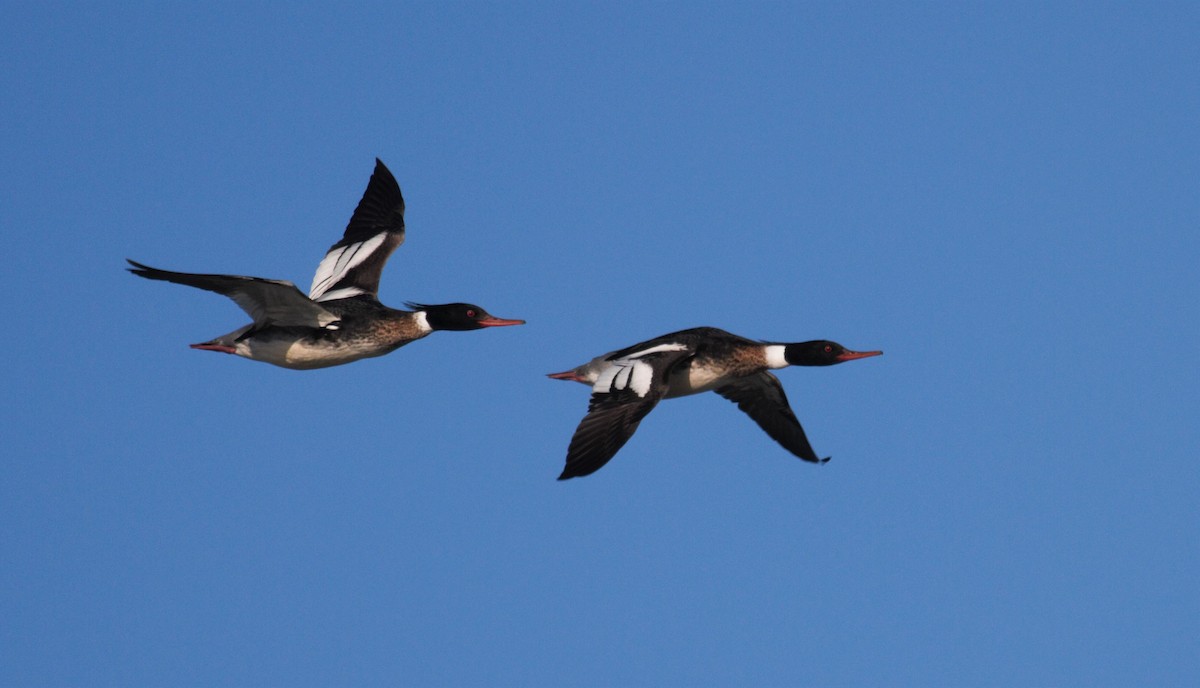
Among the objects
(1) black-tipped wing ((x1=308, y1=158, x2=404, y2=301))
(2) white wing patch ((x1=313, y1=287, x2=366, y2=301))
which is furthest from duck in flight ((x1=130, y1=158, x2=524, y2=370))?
(1) black-tipped wing ((x1=308, y1=158, x2=404, y2=301))

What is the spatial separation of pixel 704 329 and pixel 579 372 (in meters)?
1.20

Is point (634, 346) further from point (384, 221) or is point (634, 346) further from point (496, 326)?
point (384, 221)

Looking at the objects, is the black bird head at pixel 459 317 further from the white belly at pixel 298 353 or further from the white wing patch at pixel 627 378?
the white wing patch at pixel 627 378

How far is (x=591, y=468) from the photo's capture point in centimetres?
1181

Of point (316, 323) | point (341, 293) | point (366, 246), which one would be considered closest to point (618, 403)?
point (316, 323)

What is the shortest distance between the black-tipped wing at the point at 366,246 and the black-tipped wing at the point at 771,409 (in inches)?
144

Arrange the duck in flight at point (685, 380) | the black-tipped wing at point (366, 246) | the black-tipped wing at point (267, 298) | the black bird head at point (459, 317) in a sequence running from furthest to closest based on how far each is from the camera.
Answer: the black-tipped wing at point (366, 246) → the black bird head at point (459, 317) → the black-tipped wing at point (267, 298) → the duck in flight at point (685, 380)

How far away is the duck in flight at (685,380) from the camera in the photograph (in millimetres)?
12227

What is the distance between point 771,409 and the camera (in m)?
15.4

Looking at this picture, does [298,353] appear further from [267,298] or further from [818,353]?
[818,353]

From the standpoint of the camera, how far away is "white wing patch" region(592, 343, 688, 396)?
13.0 m

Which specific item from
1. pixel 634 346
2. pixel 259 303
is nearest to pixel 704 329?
pixel 634 346

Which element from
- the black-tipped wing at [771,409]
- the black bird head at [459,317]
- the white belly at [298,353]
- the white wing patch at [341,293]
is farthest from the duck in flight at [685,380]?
the white wing patch at [341,293]

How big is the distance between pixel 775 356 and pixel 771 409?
112 centimetres
